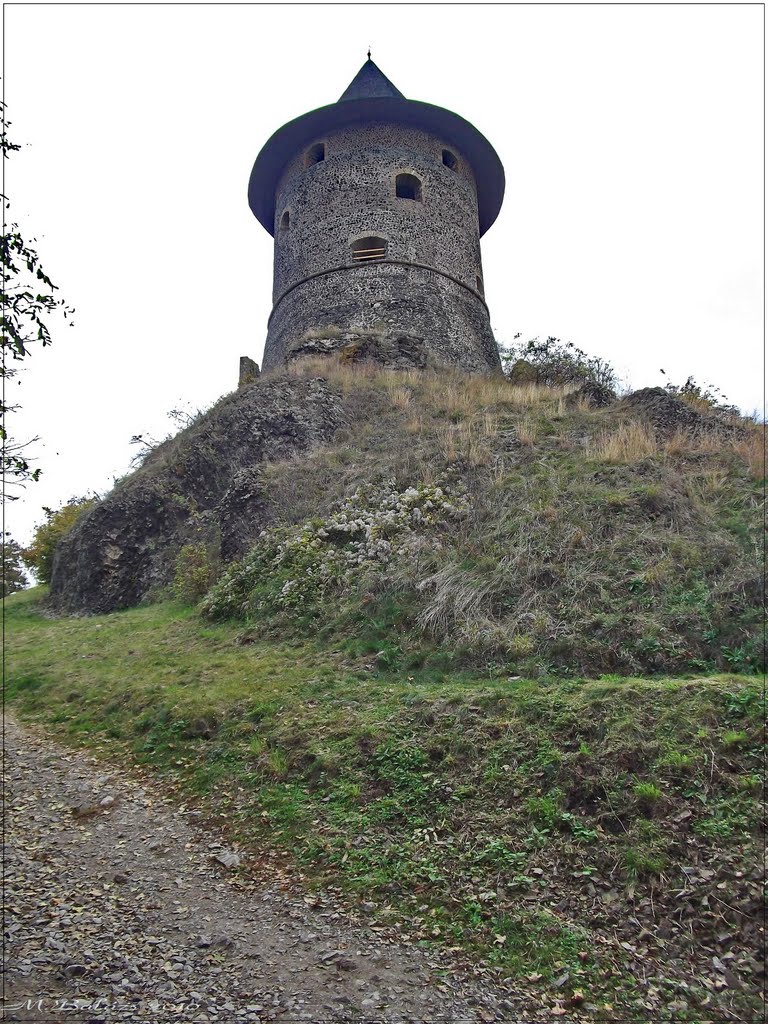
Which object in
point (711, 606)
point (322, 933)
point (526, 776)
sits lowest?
point (322, 933)

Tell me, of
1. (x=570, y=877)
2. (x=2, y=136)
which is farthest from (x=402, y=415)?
(x=570, y=877)

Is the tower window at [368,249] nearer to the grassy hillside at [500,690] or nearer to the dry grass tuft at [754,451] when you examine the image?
the grassy hillside at [500,690]

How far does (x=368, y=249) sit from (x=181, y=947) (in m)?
18.4

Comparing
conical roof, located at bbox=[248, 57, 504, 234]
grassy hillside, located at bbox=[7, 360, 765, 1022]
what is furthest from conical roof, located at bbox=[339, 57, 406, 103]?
grassy hillside, located at bbox=[7, 360, 765, 1022]

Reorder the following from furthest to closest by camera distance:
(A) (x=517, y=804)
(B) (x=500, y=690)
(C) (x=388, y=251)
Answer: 1. (C) (x=388, y=251)
2. (B) (x=500, y=690)
3. (A) (x=517, y=804)

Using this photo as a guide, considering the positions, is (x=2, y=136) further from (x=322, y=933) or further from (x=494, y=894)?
(x=494, y=894)

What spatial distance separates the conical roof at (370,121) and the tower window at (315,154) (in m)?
0.20

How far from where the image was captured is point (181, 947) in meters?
3.82

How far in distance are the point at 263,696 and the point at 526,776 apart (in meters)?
3.02

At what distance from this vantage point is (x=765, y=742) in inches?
178

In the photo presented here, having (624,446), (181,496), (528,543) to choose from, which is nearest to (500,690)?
(528,543)

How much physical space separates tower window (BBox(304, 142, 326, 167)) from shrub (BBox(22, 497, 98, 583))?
12.1 metres

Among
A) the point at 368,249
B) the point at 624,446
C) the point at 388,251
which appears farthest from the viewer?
the point at 368,249

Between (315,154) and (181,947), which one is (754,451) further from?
(315,154)
